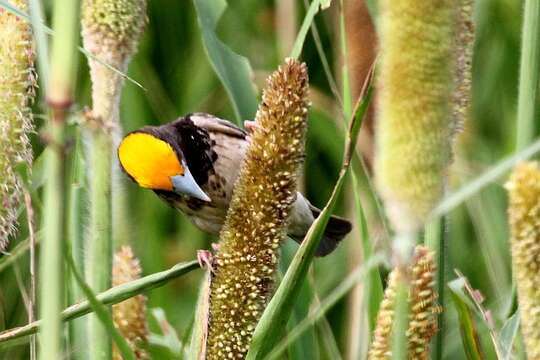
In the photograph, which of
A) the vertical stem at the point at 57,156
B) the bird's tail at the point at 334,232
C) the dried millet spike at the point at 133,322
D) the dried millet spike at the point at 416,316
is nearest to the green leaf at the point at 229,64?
the dried millet spike at the point at 133,322

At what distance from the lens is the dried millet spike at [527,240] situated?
0.92 metres

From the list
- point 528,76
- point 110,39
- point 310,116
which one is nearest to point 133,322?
point 110,39

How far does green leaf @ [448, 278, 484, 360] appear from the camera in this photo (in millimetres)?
1198

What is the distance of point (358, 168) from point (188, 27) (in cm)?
181

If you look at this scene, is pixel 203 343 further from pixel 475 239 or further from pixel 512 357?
pixel 475 239

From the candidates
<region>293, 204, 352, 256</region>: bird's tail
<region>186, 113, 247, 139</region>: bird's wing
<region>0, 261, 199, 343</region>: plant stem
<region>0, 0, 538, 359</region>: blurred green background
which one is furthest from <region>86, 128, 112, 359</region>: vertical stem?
<region>0, 0, 538, 359</region>: blurred green background

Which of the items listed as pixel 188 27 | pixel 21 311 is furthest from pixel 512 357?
pixel 188 27

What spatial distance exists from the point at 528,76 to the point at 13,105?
0.60 meters

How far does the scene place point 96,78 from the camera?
1.26 meters

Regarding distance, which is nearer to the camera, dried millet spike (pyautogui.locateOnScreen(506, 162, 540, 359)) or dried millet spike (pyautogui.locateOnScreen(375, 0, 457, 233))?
dried millet spike (pyautogui.locateOnScreen(375, 0, 457, 233))

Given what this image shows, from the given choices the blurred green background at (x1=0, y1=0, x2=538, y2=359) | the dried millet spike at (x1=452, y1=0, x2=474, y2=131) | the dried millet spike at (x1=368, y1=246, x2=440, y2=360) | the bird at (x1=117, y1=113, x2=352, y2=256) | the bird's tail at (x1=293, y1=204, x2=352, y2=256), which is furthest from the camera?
the blurred green background at (x1=0, y1=0, x2=538, y2=359)

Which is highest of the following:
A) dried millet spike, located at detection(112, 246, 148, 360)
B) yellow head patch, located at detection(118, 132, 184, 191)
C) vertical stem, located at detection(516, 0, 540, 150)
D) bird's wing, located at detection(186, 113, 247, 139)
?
vertical stem, located at detection(516, 0, 540, 150)

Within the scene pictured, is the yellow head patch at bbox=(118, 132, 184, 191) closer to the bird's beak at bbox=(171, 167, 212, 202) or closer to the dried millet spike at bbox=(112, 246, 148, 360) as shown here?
the bird's beak at bbox=(171, 167, 212, 202)

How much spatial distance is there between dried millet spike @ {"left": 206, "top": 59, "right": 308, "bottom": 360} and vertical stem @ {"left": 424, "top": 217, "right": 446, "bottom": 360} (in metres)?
0.20
